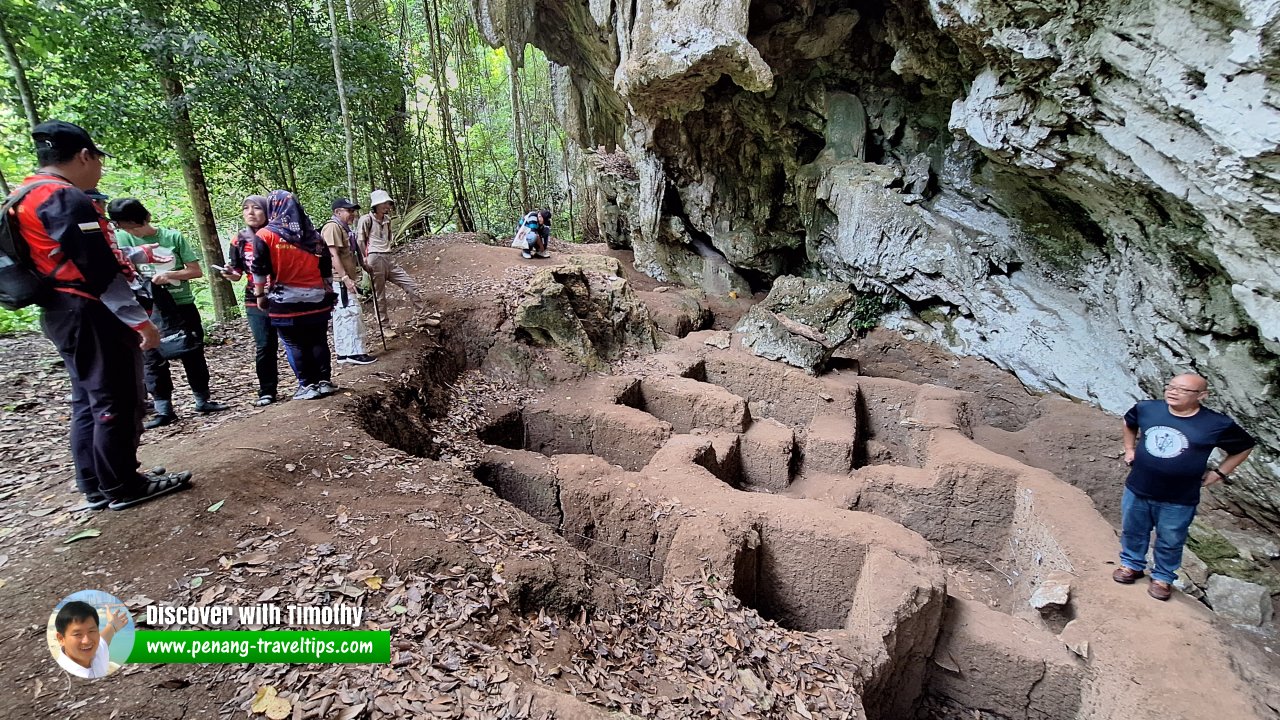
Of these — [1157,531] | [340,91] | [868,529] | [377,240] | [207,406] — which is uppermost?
[340,91]

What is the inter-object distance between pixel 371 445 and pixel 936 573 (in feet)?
16.5

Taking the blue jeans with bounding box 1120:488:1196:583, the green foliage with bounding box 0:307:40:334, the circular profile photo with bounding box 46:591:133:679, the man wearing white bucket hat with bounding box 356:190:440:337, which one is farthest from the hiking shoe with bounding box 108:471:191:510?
the green foliage with bounding box 0:307:40:334

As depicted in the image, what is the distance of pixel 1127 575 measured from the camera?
4148 mm

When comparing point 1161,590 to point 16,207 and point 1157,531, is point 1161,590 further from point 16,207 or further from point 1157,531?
point 16,207

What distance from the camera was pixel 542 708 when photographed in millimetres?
2510

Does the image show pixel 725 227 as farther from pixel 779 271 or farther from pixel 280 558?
pixel 280 558

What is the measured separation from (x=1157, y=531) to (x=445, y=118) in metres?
13.7

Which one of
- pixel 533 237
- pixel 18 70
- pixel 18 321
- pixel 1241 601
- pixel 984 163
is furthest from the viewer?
pixel 533 237

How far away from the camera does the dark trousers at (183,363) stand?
174 inches

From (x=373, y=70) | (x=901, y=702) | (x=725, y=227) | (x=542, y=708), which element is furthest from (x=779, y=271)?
(x=542, y=708)

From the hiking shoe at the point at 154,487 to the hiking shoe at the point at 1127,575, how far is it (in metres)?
7.08

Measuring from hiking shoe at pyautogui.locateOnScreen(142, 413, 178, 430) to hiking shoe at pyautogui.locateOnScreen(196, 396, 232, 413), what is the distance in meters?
0.20

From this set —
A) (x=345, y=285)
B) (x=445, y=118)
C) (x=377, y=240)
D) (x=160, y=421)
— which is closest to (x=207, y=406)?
(x=160, y=421)

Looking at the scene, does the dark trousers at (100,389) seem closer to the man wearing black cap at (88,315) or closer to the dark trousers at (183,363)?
the man wearing black cap at (88,315)
